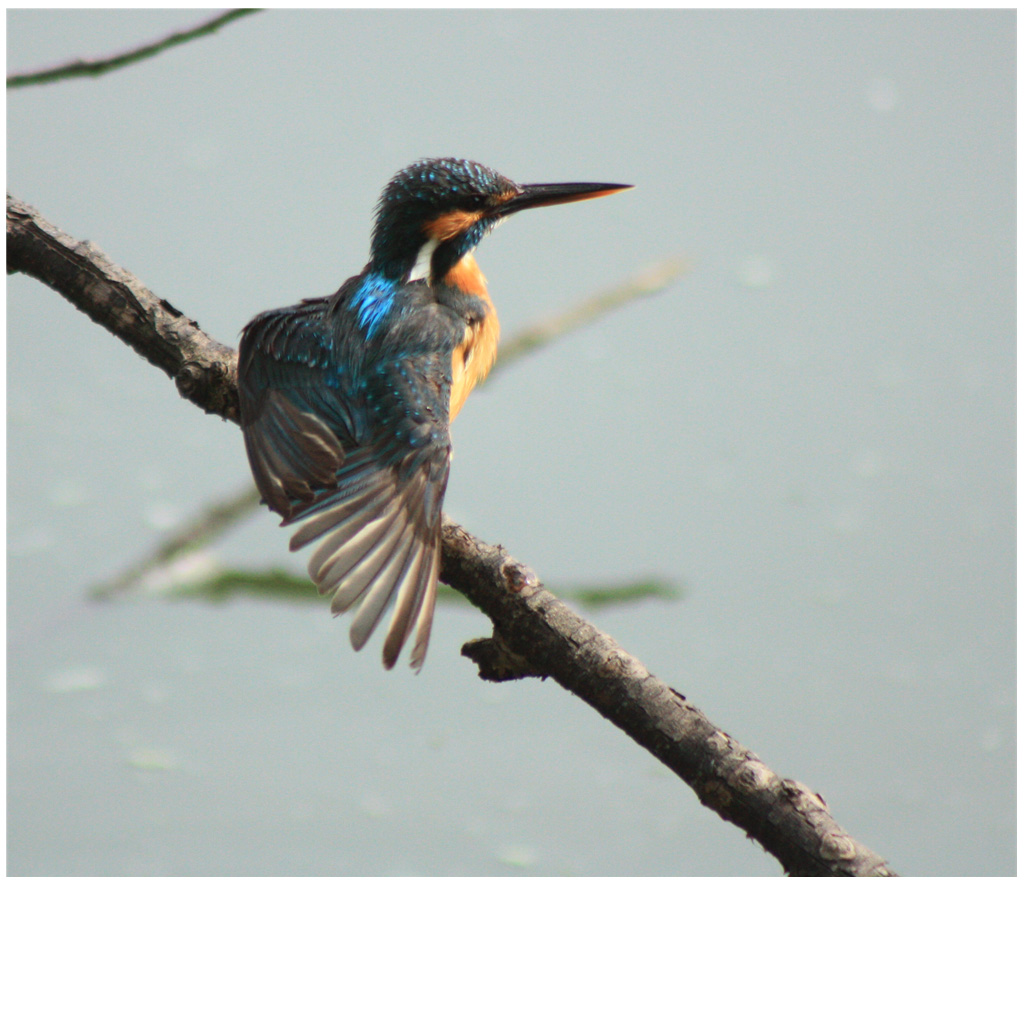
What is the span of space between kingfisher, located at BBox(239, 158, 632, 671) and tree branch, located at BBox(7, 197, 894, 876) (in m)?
0.04

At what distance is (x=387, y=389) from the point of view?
0.94 metres

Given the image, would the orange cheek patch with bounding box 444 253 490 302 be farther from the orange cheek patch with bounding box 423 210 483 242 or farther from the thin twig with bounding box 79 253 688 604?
the thin twig with bounding box 79 253 688 604

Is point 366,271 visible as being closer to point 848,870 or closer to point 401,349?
point 401,349

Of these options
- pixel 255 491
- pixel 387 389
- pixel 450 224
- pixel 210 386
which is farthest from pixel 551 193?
pixel 255 491

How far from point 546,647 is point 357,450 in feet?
0.85

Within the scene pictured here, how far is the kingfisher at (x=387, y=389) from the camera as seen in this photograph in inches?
32.2

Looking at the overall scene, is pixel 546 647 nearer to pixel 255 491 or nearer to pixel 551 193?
pixel 551 193

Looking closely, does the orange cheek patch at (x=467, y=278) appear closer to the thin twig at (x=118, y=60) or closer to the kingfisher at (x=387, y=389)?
the kingfisher at (x=387, y=389)

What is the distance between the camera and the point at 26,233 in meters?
0.94

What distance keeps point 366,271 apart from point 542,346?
0.91 metres

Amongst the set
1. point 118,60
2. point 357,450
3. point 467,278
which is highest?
point 118,60

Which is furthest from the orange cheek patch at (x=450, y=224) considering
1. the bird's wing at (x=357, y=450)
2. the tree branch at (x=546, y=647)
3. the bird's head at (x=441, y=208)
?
the tree branch at (x=546, y=647)

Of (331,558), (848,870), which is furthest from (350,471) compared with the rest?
(848,870)

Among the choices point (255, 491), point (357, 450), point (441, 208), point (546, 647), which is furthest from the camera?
point (255, 491)
